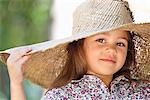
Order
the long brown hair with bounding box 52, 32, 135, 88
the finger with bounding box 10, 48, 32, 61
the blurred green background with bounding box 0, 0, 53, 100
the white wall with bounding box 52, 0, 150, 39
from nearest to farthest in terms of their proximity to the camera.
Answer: the finger with bounding box 10, 48, 32, 61 < the long brown hair with bounding box 52, 32, 135, 88 < the white wall with bounding box 52, 0, 150, 39 < the blurred green background with bounding box 0, 0, 53, 100

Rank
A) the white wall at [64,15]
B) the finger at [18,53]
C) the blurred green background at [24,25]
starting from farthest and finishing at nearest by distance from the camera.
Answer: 1. the blurred green background at [24,25]
2. the white wall at [64,15]
3. the finger at [18,53]

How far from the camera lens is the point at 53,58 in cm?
197

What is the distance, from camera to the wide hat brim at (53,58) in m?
1.77

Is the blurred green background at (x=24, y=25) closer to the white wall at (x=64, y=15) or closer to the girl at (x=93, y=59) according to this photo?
the white wall at (x=64, y=15)

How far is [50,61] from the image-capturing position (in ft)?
6.52

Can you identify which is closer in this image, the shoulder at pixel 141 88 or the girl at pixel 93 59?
the girl at pixel 93 59

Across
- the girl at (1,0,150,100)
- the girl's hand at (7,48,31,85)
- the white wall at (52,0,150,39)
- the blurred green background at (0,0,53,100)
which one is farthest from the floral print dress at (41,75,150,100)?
the blurred green background at (0,0,53,100)

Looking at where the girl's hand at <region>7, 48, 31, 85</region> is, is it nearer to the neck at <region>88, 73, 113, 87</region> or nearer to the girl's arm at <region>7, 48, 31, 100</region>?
the girl's arm at <region>7, 48, 31, 100</region>

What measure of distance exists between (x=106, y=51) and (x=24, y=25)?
152 centimetres

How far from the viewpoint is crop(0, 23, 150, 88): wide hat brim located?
1772 millimetres

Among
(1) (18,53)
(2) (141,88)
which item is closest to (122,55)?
(2) (141,88)

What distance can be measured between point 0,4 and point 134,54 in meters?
1.54

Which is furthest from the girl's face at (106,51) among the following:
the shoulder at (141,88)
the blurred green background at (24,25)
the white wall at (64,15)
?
the blurred green background at (24,25)

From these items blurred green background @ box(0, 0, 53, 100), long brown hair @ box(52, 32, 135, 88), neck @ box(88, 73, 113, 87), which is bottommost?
neck @ box(88, 73, 113, 87)
